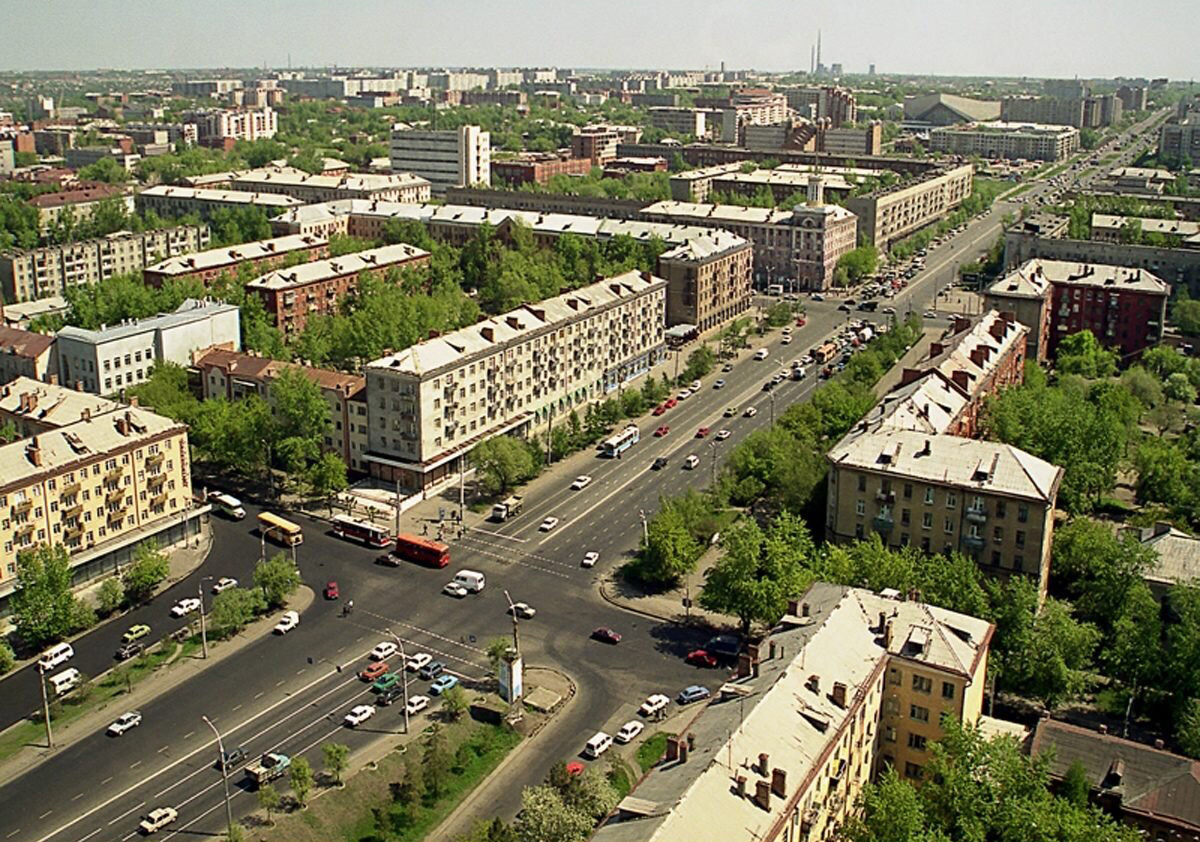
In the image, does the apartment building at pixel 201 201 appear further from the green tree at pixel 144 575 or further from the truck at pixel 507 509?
the green tree at pixel 144 575

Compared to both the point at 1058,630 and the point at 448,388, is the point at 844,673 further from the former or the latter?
the point at 448,388

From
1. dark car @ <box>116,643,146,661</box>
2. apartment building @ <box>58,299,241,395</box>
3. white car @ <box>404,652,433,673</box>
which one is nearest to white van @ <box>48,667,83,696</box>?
dark car @ <box>116,643,146,661</box>

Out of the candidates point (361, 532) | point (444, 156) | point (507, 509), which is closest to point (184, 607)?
point (361, 532)

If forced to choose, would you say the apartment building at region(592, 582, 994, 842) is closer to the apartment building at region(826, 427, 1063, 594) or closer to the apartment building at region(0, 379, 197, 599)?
the apartment building at region(826, 427, 1063, 594)

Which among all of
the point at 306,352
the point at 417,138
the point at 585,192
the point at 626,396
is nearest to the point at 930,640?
the point at 626,396

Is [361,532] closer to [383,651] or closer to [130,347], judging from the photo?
[383,651]
